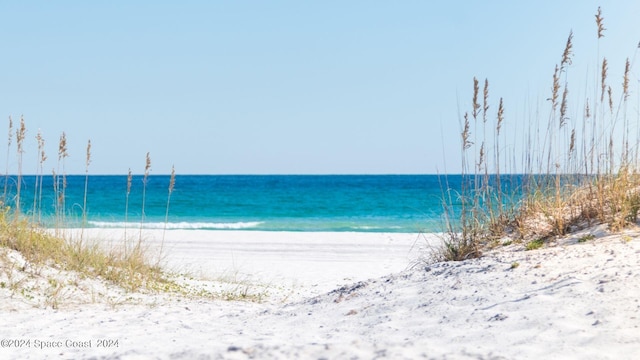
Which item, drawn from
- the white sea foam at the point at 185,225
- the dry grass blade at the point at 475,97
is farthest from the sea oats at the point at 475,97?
the white sea foam at the point at 185,225

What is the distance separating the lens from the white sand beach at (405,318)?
12.5ft

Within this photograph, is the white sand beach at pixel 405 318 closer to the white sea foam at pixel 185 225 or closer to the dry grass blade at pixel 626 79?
the dry grass blade at pixel 626 79

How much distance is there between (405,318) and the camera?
4543mm

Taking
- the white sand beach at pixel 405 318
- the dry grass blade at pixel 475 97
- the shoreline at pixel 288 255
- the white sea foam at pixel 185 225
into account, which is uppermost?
the dry grass blade at pixel 475 97

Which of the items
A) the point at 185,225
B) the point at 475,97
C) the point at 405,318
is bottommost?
the point at 185,225

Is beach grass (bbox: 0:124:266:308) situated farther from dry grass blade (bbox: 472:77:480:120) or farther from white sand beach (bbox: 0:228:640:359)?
dry grass blade (bbox: 472:77:480:120)

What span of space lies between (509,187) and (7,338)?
196 inches

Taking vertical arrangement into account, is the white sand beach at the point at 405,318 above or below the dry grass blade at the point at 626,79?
below

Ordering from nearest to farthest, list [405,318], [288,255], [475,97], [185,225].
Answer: [405,318], [475,97], [288,255], [185,225]

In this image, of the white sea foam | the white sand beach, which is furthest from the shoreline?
the white sea foam

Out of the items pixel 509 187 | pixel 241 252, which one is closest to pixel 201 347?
pixel 509 187

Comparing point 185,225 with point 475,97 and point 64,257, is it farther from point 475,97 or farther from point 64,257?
point 475,97

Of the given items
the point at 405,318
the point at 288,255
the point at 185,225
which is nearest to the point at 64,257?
the point at 405,318

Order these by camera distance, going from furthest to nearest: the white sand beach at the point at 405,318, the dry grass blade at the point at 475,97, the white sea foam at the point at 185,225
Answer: the white sea foam at the point at 185,225, the dry grass blade at the point at 475,97, the white sand beach at the point at 405,318
